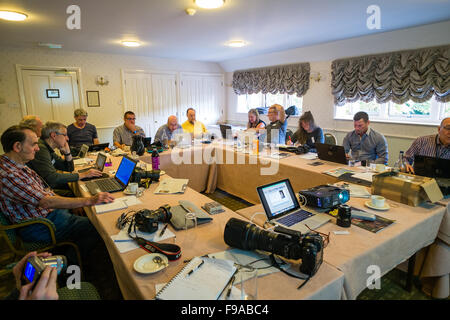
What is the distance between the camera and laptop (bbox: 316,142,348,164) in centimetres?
288

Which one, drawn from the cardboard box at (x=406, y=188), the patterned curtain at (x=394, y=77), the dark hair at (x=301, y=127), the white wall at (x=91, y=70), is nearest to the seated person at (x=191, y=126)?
the dark hair at (x=301, y=127)

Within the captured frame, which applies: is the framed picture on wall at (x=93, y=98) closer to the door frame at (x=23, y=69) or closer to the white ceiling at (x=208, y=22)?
the door frame at (x=23, y=69)

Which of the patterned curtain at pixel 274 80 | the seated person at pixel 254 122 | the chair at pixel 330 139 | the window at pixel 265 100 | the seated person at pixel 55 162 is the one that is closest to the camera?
the seated person at pixel 55 162

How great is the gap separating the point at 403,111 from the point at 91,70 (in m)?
6.39

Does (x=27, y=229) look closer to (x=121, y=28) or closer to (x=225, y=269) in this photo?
(x=225, y=269)

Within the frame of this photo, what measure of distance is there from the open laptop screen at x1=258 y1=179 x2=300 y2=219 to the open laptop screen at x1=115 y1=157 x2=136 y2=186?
117 centimetres

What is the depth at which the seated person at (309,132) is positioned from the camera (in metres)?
3.70

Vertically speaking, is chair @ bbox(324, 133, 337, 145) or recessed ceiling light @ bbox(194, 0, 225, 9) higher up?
recessed ceiling light @ bbox(194, 0, 225, 9)

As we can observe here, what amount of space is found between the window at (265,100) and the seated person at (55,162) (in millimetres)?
4895

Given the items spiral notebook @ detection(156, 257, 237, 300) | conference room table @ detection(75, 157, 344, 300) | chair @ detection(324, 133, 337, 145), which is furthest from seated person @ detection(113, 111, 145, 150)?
spiral notebook @ detection(156, 257, 237, 300)

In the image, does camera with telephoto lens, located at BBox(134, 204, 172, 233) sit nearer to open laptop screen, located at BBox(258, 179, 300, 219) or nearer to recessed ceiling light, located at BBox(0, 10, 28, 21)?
open laptop screen, located at BBox(258, 179, 300, 219)

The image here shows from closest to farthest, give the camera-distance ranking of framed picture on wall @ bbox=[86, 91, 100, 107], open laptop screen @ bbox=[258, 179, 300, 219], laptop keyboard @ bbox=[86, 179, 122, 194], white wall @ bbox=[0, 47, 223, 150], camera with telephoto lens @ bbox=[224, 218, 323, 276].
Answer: camera with telephoto lens @ bbox=[224, 218, 323, 276] < open laptop screen @ bbox=[258, 179, 300, 219] < laptop keyboard @ bbox=[86, 179, 122, 194] < white wall @ bbox=[0, 47, 223, 150] < framed picture on wall @ bbox=[86, 91, 100, 107]

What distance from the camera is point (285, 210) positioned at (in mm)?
1631

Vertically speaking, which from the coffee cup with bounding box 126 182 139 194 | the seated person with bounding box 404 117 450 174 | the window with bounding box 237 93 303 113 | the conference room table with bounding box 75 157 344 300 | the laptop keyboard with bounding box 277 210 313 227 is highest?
the window with bounding box 237 93 303 113
